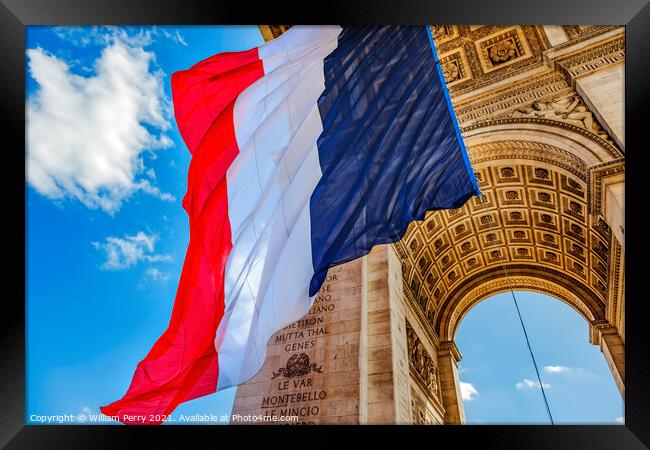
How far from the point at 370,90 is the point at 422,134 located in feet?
3.35

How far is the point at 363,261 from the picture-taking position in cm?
1127

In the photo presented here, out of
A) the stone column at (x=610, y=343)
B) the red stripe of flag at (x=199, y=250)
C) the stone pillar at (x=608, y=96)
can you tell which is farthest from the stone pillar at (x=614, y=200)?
the red stripe of flag at (x=199, y=250)

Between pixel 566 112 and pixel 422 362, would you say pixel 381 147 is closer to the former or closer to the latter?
pixel 566 112

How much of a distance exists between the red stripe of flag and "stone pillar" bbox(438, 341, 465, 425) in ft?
42.9

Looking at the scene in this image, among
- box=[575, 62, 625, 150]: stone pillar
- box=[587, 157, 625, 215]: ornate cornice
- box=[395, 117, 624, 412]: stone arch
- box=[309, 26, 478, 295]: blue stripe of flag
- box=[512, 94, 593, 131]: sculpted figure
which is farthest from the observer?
box=[395, 117, 624, 412]: stone arch

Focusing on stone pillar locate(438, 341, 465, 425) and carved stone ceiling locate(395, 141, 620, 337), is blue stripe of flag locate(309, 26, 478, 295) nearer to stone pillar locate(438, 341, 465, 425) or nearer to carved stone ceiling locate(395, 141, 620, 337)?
carved stone ceiling locate(395, 141, 620, 337)

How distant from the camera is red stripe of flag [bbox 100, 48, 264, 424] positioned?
583 cm

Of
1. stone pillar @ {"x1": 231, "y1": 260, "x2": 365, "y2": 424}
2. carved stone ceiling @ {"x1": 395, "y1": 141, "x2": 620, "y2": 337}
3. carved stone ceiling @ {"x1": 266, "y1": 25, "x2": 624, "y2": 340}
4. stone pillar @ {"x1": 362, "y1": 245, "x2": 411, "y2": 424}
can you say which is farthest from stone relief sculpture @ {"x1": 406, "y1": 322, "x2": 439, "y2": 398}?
stone pillar @ {"x1": 231, "y1": 260, "x2": 365, "y2": 424}

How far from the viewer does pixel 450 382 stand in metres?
17.6

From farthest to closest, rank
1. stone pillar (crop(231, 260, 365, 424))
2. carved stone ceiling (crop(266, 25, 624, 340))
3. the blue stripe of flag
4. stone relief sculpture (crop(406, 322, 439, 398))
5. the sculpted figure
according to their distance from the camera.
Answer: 1. stone relief sculpture (crop(406, 322, 439, 398))
2. carved stone ceiling (crop(266, 25, 624, 340))
3. the sculpted figure
4. stone pillar (crop(231, 260, 365, 424))
5. the blue stripe of flag

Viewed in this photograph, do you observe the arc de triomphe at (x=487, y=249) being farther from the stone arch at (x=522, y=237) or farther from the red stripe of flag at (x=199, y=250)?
the red stripe of flag at (x=199, y=250)

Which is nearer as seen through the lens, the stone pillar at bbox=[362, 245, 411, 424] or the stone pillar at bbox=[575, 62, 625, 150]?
the stone pillar at bbox=[362, 245, 411, 424]

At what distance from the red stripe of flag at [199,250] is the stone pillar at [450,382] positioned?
515 inches
